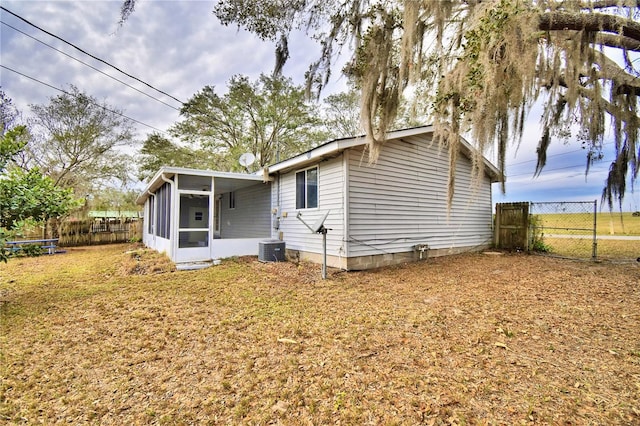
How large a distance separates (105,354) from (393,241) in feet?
20.4

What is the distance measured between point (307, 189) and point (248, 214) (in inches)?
164

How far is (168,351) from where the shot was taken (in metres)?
2.72

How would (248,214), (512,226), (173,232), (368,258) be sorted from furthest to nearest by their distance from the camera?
(248,214) → (512,226) → (173,232) → (368,258)

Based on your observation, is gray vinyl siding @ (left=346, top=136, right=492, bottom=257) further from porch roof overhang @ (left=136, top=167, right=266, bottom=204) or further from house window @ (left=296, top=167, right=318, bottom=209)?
porch roof overhang @ (left=136, top=167, right=266, bottom=204)

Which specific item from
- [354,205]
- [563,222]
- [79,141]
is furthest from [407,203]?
[79,141]

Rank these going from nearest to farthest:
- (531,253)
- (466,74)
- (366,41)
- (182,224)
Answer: (466,74) → (366,41) → (531,253) → (182,224)

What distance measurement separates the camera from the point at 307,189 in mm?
7547

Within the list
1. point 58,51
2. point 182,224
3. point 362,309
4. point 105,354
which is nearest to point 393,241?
point 362,309

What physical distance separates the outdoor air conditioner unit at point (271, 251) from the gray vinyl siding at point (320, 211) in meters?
0.44

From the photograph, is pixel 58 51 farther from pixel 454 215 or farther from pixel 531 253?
pixel 531 253

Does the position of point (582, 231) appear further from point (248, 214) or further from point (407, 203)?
point (248, 214)

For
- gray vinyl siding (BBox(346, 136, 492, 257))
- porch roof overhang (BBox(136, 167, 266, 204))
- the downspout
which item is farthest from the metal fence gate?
the downspout

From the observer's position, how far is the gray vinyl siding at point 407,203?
21.4 ft

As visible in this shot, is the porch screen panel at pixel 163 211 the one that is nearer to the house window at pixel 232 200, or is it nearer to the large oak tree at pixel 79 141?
the house window at pixel 232 200
